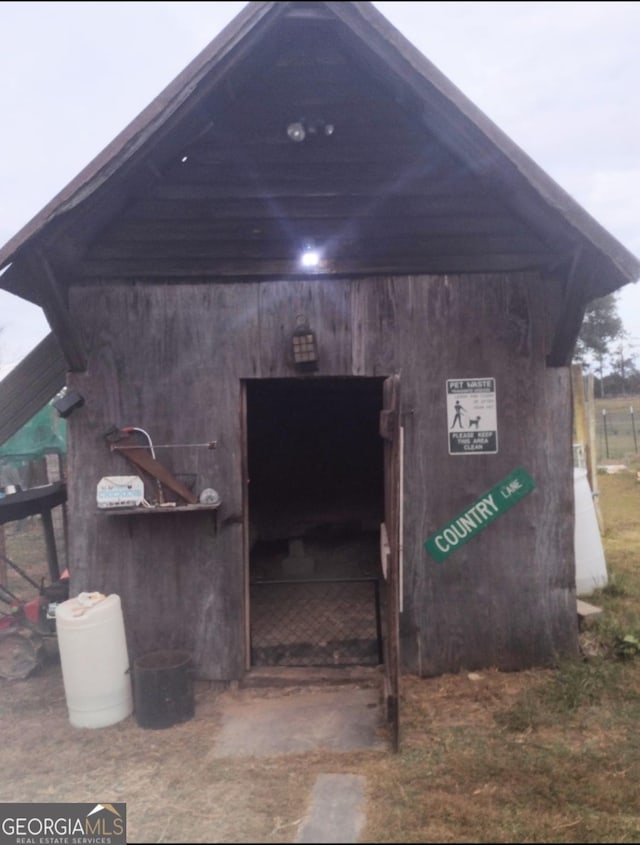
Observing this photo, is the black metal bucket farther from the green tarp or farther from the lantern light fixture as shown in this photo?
the green tarp

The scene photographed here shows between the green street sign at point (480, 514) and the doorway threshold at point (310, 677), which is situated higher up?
the green street sign at point (480, 514)

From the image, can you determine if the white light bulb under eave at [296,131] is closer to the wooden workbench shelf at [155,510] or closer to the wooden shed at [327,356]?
the wooden shed at [327,356]

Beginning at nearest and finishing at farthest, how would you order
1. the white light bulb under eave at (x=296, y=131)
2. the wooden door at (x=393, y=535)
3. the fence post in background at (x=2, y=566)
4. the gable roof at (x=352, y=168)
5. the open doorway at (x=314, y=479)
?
the wooden door at (x=393, y=535)
the gable roof at (x=352, y=168)
the white light bulb under eave at (x=296, y=131)
the fence post in background at (x=2, y=566)
the open doorway at (x=314, y=479)

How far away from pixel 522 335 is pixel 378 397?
4561mm

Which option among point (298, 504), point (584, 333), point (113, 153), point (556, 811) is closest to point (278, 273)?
point (113, 153)

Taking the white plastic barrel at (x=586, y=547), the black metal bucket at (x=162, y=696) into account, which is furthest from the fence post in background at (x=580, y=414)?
the black metal bucket at (x=162, y=696)

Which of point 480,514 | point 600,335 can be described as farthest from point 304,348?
point 600,335

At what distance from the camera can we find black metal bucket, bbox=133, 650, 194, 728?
4.82m

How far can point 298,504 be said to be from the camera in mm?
10188

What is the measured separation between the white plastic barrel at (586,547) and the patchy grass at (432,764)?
174 cm

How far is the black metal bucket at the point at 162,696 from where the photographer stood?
4.82 metres

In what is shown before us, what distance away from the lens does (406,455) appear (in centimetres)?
541

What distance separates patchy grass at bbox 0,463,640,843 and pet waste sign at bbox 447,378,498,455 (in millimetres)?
1753

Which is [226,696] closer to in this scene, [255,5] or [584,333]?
[255,5]
